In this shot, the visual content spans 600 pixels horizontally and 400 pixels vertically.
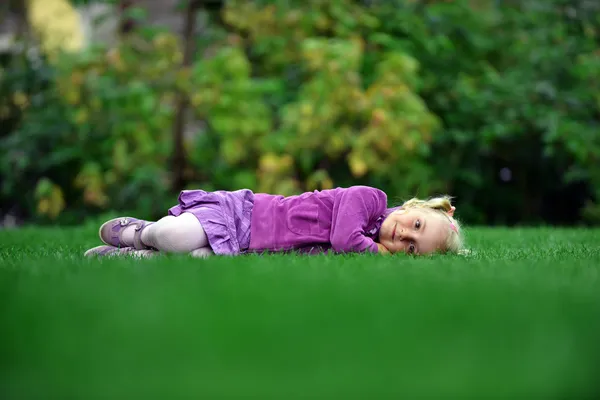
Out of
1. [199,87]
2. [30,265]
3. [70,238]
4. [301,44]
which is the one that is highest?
[301,44]

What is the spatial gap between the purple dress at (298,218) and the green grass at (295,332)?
0.66 meters

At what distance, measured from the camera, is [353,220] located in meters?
2.76

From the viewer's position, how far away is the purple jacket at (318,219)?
277 centimetres

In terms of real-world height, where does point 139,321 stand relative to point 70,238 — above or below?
above

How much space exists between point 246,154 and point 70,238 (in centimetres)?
271

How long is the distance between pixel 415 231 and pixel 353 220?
0.89 feet

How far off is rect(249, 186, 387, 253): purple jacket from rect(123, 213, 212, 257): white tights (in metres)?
0.26

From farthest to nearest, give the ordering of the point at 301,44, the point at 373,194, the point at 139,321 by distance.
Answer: the point at 301,44 → the point at 373,194 → the point at 139,321

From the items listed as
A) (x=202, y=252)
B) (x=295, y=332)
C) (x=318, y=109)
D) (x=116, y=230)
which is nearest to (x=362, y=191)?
(x=202, y=252)

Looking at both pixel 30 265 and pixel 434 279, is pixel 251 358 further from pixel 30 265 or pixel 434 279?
pixel 30 265

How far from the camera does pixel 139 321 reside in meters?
1.38

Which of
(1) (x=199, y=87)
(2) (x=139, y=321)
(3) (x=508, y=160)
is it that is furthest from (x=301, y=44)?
(2) (x=139, y=321)

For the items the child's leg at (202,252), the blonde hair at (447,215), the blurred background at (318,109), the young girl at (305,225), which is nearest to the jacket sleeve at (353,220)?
the young girl at (305,225)

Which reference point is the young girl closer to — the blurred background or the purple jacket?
the purple jacket
